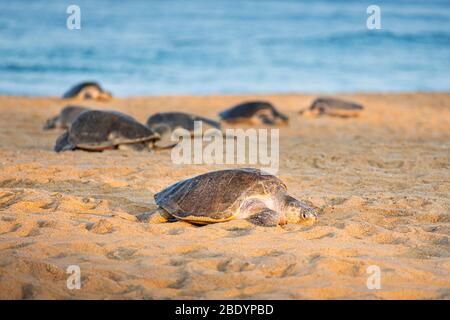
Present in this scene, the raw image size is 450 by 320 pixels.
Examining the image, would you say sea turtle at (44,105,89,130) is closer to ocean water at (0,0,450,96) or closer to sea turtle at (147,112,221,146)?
sea turtle at (147,112,221,146)

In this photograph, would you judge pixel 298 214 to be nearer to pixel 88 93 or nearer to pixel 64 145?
pixel 64 145

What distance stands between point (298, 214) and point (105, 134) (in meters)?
3.99

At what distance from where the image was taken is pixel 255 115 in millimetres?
12047

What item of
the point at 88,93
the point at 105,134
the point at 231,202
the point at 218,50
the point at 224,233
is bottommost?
the point at 224,233

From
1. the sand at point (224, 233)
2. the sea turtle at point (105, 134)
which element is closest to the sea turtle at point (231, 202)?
the sand at point (224, 233)

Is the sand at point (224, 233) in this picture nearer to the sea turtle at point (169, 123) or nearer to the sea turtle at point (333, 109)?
the sea turtle at point (169, 123)

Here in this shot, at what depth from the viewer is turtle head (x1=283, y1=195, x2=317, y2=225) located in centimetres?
503

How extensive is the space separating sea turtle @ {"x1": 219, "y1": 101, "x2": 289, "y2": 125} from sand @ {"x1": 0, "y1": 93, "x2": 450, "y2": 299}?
10.3 feet

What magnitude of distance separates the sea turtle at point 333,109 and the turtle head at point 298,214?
802 centimetres

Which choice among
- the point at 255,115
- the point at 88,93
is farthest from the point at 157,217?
the point at 88,93

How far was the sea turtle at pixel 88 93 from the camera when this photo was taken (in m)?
14.8

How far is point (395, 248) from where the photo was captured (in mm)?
4438

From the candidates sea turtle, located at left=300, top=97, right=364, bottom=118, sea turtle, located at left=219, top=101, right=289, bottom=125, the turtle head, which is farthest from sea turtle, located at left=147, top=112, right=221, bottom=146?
the turtle head
